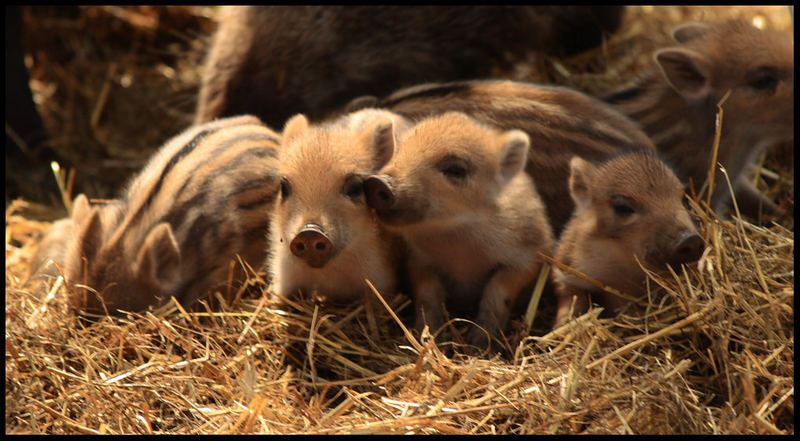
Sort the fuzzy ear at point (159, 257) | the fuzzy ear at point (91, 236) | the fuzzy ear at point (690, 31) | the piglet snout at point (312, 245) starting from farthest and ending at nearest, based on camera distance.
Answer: the fuzzy ear at point (690, 31)
the fuzzy ear at point (91, 236)
the fuzzy ear at point (159, 257)
the piglet snout at point (312, 245)

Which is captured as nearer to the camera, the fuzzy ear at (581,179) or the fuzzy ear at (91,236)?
the fuzzy ear at (581,179)

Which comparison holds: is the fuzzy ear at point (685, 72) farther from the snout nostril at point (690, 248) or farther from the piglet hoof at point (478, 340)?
the piglet hoof at point (478, 340)

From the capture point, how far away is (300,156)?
2951mm

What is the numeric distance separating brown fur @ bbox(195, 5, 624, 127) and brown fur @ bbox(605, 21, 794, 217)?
1.15 meters

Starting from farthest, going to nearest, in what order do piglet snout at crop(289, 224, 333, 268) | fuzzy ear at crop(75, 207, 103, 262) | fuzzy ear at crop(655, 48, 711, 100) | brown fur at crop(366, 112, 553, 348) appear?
1. fuzzy ear at crop(655, 48, 711, 100)
2. fuzzy ear at crop(75, 207, 103, 262)
3. brown fur at crop(366, 112, 553, 348)
4. piglet snout at crop(289, 224, 333, 268)

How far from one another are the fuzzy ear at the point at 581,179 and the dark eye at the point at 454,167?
410mm

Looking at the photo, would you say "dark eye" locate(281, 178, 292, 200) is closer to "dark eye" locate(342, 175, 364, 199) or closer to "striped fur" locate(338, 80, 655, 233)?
"dark eye" locate(342, 175, 364, 199)

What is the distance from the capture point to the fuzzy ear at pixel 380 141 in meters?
3.02

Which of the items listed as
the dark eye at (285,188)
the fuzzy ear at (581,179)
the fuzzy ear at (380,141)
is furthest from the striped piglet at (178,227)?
the fuzzy ear at (581,179)

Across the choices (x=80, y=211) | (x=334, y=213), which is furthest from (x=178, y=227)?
(x=334, y=213)

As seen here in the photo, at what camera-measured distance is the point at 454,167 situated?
2.88 metres

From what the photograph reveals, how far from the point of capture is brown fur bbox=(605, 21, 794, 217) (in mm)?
3615

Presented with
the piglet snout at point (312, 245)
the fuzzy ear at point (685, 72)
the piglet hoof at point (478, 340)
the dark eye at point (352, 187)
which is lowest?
the piglet hoof at point (478, 340)

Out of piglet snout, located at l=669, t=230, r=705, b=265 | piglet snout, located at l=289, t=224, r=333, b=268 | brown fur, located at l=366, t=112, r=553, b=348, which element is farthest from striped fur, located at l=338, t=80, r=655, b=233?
piglet snout, located at l=289, t=224, r=333, b=268
